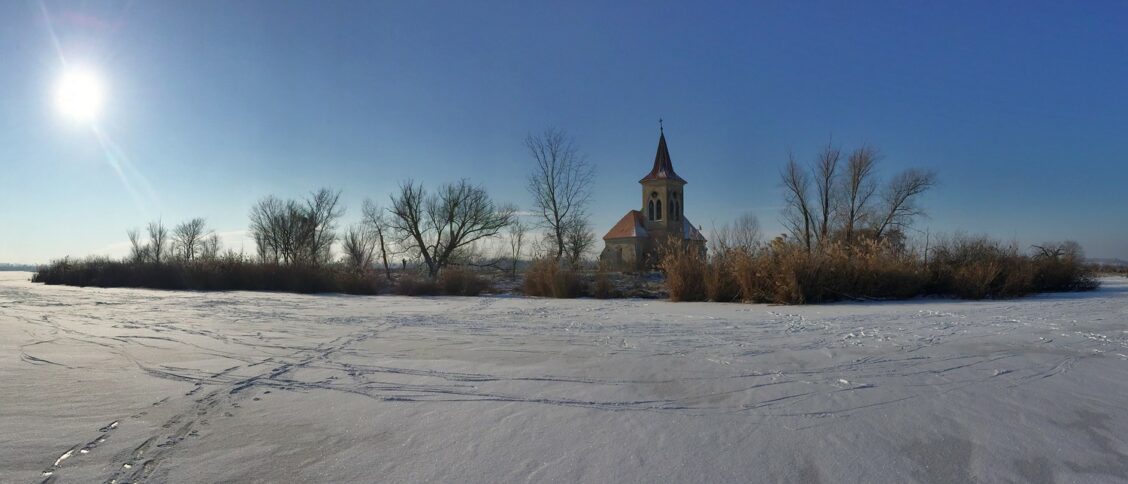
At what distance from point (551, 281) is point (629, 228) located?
39448 mm

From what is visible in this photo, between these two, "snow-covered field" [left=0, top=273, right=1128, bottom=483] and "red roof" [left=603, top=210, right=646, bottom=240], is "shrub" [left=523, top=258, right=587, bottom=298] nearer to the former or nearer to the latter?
"snow-covered field" [left=0, top=273, right=1128, bottom=483]

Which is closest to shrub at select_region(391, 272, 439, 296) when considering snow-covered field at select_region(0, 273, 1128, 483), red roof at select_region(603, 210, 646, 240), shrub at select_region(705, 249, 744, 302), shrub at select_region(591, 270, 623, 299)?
shrub at select_region(591, 270, 623, 299)

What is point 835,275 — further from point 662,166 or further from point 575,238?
point 662,166

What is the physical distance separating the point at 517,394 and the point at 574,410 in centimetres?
54

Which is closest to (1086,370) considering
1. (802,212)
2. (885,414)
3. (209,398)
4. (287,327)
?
(885,414)

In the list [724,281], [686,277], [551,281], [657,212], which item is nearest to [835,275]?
[724,281]

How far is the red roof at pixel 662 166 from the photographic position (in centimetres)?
5250

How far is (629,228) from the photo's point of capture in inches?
2147

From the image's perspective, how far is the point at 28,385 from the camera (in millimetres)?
3900

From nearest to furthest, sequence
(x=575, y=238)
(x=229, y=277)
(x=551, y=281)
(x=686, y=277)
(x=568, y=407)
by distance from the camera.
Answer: (x=568, y=407)
(x=686, y=277)
(x=551, y=281)
(x=229, y=277)
(x=575, y=238)

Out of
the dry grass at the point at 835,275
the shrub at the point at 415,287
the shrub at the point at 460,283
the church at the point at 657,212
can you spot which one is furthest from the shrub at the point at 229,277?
the church at the point at 657,212

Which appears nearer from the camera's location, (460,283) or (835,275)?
(835,275)

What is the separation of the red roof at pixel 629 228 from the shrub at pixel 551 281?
3739cm

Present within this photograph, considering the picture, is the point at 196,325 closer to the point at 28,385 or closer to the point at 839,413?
the point at 28,385
